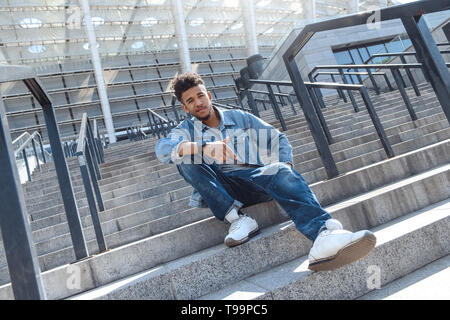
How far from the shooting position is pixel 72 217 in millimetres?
1871

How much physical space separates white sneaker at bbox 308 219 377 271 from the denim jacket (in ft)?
1.99

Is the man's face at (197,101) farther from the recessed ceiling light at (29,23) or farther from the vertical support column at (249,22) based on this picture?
the vertical support column at (249,22)

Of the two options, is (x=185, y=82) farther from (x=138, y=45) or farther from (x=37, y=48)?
(x=138, y=45)

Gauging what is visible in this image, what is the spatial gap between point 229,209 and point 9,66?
1.15 metres

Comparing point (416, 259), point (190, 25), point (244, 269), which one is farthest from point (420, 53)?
point (190, 25)

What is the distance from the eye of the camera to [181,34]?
71.4 ft

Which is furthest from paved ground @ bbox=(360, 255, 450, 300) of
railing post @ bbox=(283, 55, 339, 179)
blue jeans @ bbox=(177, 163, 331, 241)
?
railing post @ bbox=(283, 55, 339, 179)

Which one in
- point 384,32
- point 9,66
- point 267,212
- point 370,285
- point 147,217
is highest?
point 384,32

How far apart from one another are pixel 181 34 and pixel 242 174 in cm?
2213

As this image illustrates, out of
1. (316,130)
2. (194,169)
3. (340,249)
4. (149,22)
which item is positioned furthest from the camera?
(149,22)

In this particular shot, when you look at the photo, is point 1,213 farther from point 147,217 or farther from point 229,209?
point 147,217

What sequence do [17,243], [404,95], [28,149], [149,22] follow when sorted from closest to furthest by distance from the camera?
1. [17,243]
2. [404,95]
3. [28,149]
4. [149,22]

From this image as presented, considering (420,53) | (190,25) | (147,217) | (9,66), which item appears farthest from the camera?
(190,25)

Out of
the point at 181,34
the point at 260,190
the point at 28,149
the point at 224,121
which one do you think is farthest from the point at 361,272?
the point at 181,34
